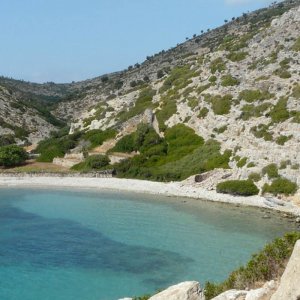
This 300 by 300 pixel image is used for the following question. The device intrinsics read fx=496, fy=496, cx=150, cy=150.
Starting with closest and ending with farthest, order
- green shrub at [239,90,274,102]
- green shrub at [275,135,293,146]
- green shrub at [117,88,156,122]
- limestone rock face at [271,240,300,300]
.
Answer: limestone rock face at [271,240,300,300], green shrub at [275,135,293,146], green shrub at [239,90,274,102], green shrub at [117,88,156,122]

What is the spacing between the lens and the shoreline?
46406 millimetres

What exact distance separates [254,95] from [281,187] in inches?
1073

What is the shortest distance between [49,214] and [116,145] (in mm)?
31136

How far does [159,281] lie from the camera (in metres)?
26.1

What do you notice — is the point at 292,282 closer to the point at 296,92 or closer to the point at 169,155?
the point at 169,155

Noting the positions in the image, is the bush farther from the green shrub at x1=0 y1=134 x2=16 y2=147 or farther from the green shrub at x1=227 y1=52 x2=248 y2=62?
the green shrub at x1=0 y1=134 x2=16 y2=147

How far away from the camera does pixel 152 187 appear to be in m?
57.6

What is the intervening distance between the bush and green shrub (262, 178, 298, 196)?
4.45 feet

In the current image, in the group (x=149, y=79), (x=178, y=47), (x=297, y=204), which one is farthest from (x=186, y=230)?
(x=178, y=47)

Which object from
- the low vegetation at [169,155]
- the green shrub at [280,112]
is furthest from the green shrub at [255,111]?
the low vegetation at [169,155]

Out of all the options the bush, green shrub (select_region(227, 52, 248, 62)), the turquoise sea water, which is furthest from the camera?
green shrub (select_region(227, 52, 248, 62))

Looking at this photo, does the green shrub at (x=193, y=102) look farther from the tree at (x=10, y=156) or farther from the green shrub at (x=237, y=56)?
the tree at (x=10, y=156)

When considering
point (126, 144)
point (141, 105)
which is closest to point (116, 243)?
point (126, 144)

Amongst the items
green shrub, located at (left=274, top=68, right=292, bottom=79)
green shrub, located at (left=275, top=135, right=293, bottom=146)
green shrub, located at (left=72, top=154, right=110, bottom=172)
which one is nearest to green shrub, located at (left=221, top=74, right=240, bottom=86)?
green shrub, located at (left=274, top=68, right=292, bottom=79)
